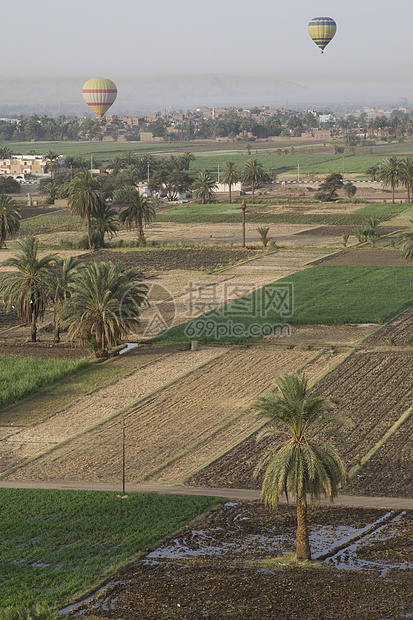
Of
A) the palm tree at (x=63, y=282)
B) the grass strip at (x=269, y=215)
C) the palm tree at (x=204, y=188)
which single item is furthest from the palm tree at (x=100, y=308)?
the palm tree at (x=204, y=188)

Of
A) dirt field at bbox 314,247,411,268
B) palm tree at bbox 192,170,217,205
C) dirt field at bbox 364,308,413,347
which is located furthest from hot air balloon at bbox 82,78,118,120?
dirt field at bbox 364,308,413,347

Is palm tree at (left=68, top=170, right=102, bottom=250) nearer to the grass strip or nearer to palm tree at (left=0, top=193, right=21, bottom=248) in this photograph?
palm tree at (left=0, top=193, right=21, bottom=248)

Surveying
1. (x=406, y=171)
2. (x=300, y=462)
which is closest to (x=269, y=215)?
(x=406, y=171)

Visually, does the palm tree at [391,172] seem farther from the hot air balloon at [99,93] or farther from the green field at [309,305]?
the hot air balloon at [99,93]

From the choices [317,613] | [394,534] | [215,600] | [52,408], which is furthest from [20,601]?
[52,408]

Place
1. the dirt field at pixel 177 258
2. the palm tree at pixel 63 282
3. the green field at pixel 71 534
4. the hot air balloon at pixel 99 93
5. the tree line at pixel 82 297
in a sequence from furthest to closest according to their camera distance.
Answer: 1. the hot air balloon at pixel 99 93
2. the dirt field at pixel 177 258
3. the palm tree at pixel 63 282
4. the tree line at pixel 82 297
5. the green field at pixel 71 534

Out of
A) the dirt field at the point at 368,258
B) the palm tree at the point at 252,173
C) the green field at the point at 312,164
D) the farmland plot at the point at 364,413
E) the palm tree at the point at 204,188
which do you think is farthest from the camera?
the green field at the point at 312,164
